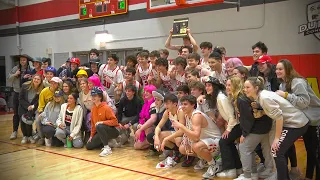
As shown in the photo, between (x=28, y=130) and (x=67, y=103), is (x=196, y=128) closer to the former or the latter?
(x=67, y=103)

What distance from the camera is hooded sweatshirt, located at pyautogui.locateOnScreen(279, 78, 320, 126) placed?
3.23 metres

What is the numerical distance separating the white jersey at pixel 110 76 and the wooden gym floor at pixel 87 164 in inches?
48.4

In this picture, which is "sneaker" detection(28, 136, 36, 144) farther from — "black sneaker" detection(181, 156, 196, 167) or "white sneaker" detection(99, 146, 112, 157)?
"black sneaker" detection(181, 156, 196, 167)

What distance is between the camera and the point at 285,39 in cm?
668

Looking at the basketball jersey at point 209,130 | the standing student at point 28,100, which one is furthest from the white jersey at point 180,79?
the standing student at point 28,100

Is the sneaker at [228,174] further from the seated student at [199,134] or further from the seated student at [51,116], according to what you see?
the seated student at [51,116]

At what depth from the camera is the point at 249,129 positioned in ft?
11.2

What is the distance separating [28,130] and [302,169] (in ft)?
16.1

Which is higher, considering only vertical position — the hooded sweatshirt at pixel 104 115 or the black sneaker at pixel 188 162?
the hooded sweatshirt at pixel 104 115

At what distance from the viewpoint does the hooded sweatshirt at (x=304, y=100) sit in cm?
323

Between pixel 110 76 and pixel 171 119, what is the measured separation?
7.09 feet

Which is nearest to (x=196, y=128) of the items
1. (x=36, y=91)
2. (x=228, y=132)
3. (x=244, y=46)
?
(x=228, y=132)

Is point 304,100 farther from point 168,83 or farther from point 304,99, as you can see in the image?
point 168,83

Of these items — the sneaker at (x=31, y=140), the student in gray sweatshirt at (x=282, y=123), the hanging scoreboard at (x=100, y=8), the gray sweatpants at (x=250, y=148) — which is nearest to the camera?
the student in gray sweatshirt at (x=282, y=123)
